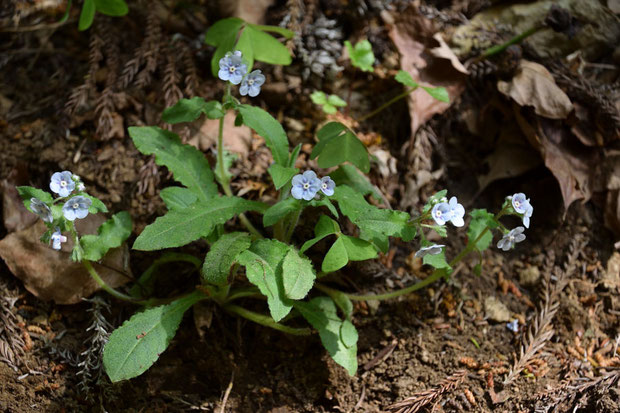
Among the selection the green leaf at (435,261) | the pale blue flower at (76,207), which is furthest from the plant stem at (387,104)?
the pale blue flower at (76,207)

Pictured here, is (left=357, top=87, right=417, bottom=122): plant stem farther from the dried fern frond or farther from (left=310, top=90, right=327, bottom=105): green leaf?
the dried fern frond

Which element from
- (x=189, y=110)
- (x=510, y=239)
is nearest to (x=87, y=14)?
(x=189, y=110)

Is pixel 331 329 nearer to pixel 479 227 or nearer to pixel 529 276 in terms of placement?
pixel 479 227

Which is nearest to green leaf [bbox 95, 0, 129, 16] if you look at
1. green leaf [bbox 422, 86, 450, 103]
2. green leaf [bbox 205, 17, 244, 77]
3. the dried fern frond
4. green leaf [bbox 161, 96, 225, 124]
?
green leaf [bbox 205, 17, 244, 77]

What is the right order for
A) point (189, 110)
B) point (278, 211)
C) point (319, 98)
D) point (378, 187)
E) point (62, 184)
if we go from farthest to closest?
point (319, 98) → point (378, 187) → point (189, 110) → point (278, 211) → point (62, 184)

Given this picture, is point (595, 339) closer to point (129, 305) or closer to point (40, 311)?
point (129, 305)

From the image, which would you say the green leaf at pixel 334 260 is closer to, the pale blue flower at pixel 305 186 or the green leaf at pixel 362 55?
the pale blue flower at pixel 305 186
